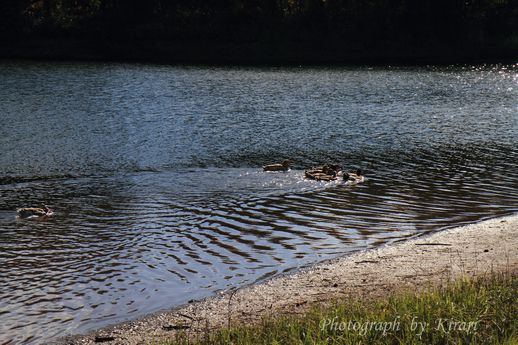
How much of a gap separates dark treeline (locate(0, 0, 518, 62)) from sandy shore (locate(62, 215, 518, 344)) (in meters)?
73.3

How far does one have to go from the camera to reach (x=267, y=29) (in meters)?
98.4

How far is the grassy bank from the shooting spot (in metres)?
9.95

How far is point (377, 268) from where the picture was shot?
1573 centimetres

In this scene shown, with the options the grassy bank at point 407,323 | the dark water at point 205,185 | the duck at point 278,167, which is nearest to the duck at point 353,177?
the dark water at point 205,185

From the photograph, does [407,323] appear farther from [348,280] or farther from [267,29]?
[267,29]

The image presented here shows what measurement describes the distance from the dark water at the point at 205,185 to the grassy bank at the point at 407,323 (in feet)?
11.6

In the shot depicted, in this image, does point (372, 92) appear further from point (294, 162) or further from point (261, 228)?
point (261, 228)

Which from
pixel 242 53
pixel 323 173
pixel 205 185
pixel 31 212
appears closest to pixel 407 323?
pixel 31 212

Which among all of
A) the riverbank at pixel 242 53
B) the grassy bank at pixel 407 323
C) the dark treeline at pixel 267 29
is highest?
the dark treeline at pixel 267 29

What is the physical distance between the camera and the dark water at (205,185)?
50.5 feet

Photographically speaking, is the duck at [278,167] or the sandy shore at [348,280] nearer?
the sandy shore at [348,280]

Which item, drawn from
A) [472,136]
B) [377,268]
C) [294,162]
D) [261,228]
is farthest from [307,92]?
[377,268]

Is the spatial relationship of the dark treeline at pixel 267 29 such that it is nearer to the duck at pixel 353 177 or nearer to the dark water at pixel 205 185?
the dark water at pixel 205 185

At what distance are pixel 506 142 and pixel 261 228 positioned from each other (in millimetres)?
20503
